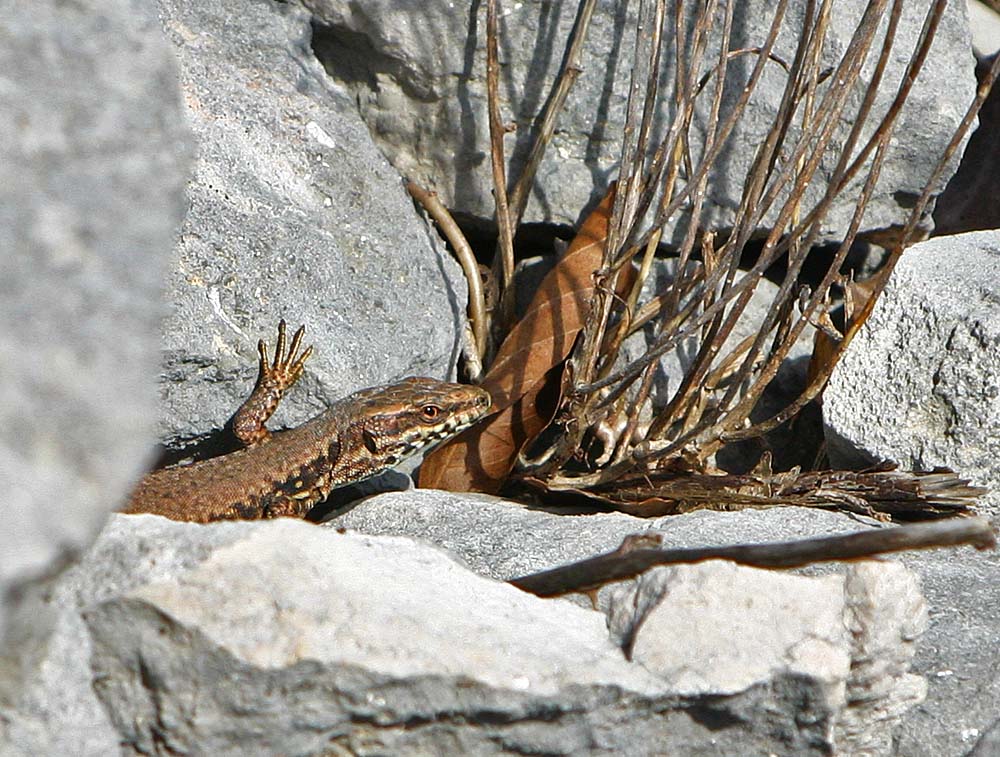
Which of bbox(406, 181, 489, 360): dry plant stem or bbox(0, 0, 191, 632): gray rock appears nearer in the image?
bbox(0, 0, 191, 632): gray rock

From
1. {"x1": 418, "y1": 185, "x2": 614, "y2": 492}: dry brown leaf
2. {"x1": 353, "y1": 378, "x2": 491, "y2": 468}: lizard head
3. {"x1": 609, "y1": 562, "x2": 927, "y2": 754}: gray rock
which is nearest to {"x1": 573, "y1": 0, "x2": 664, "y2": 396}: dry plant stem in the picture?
{"x1": 418, "y1": 185, "x2": 614, "y2": 492}: dry brown leaf

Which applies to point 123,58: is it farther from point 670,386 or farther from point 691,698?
point 670,386

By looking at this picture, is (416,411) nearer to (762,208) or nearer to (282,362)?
(282,362)

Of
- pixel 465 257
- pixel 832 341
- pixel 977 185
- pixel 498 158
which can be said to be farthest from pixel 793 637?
pixel 977 185

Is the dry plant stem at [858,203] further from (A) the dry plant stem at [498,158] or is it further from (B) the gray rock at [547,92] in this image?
(A) the dry plant stem at [498,158]

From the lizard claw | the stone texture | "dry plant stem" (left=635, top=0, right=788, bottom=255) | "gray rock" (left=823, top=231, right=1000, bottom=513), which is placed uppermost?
the stone texture

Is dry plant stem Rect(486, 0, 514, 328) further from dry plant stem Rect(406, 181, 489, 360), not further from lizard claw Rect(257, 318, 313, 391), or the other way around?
lizard claw Rect(257, 318, 313, 391)
